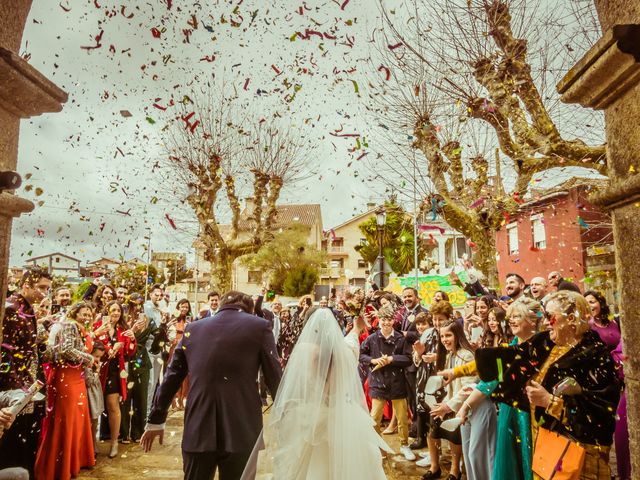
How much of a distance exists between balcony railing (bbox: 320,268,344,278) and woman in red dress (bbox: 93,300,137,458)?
39.8 metres

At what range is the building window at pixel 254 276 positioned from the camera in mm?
48062

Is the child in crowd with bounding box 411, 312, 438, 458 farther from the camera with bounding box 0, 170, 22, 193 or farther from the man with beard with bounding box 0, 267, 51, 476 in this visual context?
the camera with bounding box 0, 170, 22, 193

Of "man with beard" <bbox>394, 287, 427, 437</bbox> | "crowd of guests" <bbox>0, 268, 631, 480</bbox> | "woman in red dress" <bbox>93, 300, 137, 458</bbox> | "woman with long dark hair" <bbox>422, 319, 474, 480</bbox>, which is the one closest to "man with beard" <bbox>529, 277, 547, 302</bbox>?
"crowd of guests" <bbox>0, 268, 631, 480</bbox>

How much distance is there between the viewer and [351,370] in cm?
335

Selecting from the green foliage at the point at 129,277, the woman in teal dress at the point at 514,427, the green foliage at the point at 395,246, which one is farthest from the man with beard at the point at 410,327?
the green foliage at the point at 395,246

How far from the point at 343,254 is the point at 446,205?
41.8 metres

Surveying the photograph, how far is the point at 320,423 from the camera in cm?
310

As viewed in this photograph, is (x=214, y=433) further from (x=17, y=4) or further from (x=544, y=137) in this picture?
(x=544, y=137)

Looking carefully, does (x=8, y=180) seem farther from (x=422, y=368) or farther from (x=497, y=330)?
(x=422, y=368)

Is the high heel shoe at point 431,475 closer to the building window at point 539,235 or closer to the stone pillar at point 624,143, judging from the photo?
the stone pillar at point 624,143

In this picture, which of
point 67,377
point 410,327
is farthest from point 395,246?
point 67,377

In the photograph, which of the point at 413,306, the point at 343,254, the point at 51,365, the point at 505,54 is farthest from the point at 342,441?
the point at 343,254

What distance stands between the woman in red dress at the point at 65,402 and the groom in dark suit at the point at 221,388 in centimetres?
190

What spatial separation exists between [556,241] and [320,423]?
22.1 m
